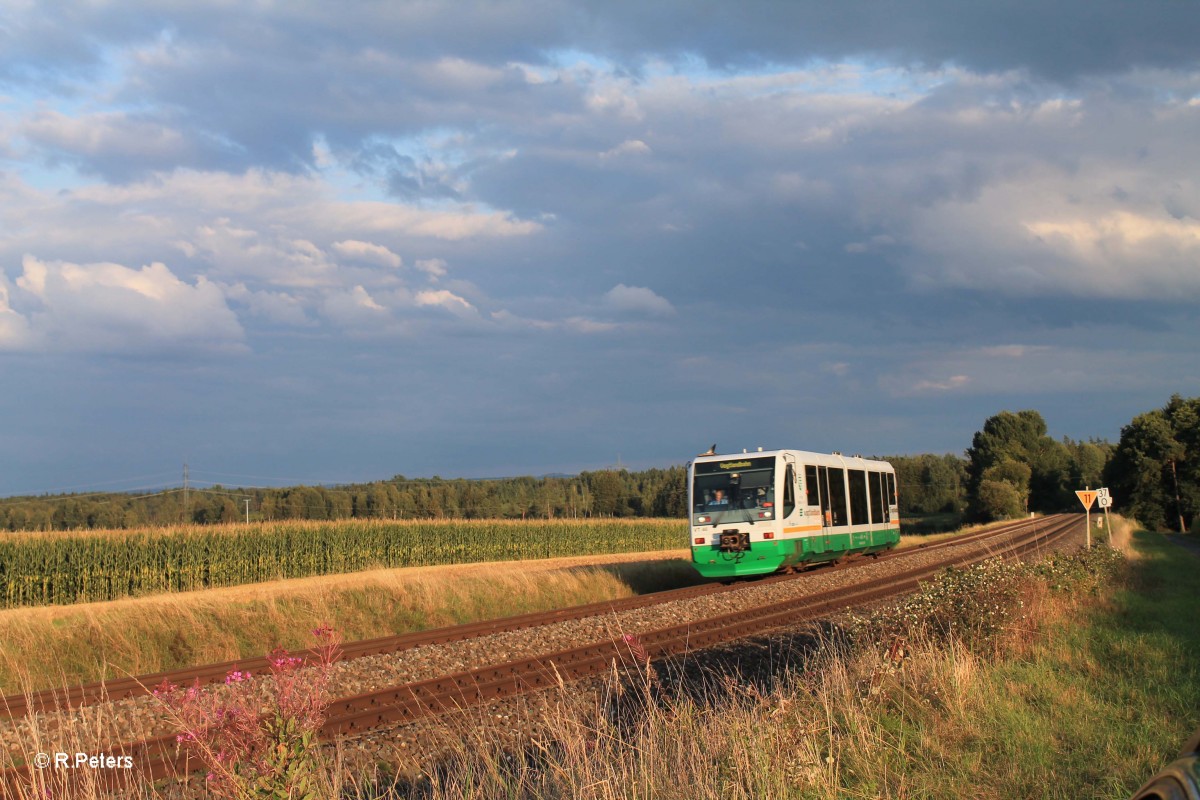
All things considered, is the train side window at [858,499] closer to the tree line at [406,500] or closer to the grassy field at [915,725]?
the grassy field at [915,725]

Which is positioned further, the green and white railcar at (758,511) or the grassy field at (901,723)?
the green and white railcar at (758,511)

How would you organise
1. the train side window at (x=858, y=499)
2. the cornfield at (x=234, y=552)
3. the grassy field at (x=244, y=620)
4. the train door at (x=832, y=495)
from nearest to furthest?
1. the grassy field at (x=244, y=620)
2. the train door at (x=832, y=495)
3. the train side window at (x=858, y=499)
4. the cornfield at (x=234, y=552)

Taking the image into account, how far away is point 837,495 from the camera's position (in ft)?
76.2

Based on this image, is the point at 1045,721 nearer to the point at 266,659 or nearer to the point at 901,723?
the point at 901,723

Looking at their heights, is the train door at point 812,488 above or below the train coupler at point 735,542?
above

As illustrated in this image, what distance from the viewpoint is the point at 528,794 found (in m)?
5.41

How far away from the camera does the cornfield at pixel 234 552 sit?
26625 millimetres

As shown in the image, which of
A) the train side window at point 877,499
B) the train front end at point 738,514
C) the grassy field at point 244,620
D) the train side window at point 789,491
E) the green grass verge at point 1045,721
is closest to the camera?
the green grass verge at point 1045,721

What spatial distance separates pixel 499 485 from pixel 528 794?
126m

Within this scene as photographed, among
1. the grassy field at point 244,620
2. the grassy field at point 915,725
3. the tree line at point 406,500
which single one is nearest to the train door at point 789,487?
the grassy field at point 244,620

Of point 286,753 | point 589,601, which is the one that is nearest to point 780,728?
point 286,753

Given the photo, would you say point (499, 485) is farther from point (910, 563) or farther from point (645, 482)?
point (910, 563)

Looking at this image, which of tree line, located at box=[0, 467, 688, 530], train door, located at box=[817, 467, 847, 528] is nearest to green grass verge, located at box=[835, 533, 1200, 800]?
train door, located at box=[817, 467, 847, 528]

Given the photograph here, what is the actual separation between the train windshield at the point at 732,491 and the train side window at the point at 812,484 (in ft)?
4.62
